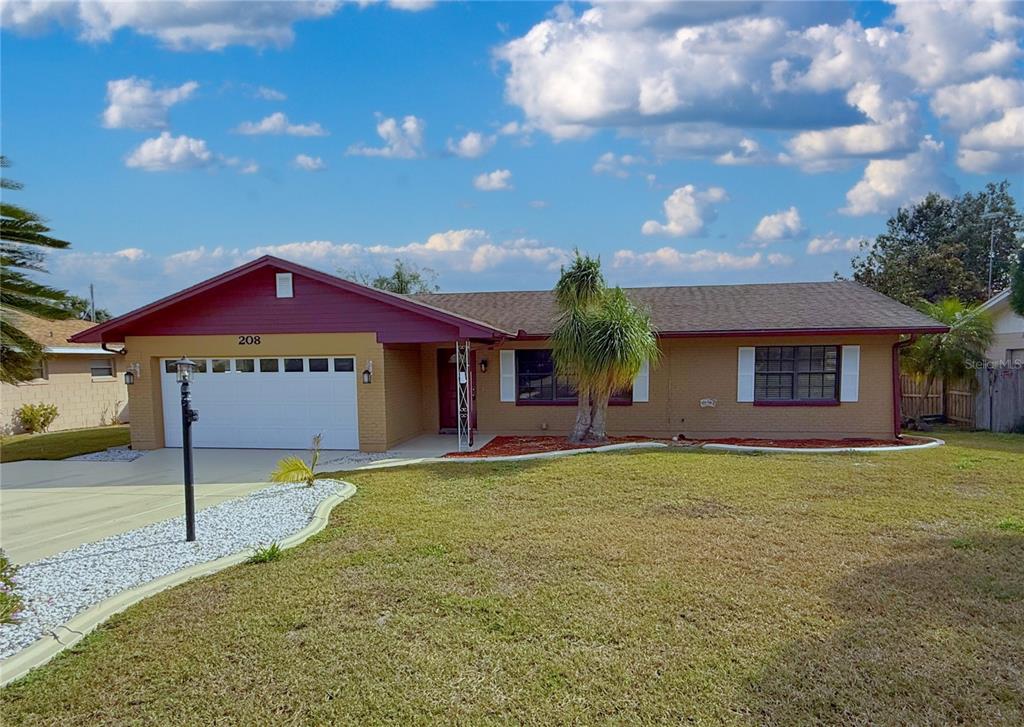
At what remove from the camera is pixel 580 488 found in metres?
8.36

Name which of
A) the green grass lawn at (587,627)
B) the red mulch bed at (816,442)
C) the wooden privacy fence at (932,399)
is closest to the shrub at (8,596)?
the green grass lawn at (587,627)

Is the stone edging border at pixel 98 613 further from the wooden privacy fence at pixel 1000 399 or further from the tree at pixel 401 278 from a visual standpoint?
the tree at pixel 401 278

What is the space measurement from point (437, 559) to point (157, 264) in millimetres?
18301

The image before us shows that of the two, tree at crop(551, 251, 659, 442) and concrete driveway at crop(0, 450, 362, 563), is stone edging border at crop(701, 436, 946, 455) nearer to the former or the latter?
tree at crop(551, 251, 659, 442)

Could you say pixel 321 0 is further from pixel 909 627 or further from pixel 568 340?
pixel 909 627

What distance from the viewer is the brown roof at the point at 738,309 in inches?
496

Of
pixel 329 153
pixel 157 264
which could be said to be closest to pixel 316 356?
pixel 329 153

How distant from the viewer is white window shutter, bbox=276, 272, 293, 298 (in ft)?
39.6

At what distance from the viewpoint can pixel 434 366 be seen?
47.9 feet

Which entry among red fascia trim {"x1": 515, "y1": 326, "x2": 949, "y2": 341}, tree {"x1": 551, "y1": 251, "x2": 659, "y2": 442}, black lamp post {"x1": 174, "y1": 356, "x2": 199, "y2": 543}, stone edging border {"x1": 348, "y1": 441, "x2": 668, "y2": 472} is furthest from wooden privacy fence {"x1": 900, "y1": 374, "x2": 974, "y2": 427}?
black lamp post {"x1": 174, "y1": 356, "x2": 199, "y2": 543}

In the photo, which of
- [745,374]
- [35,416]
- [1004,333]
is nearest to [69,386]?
[35,416]

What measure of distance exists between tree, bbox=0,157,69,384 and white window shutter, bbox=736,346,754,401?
13.3 metres

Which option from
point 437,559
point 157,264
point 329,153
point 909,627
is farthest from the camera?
point 157,264

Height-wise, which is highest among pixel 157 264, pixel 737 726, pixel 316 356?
pixel 157 264
